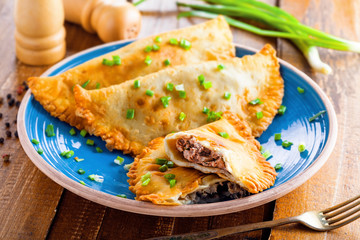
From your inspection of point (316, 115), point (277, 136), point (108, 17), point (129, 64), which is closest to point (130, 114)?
point (129, 64)

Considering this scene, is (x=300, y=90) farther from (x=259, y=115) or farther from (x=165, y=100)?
(x=165, y=100)

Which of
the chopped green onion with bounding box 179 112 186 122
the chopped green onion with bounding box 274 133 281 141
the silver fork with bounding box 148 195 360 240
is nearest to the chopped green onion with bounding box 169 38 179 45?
the chopped green onion with bounding box 179 112 186 122

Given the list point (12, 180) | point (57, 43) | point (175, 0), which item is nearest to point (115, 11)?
point (57, 43)

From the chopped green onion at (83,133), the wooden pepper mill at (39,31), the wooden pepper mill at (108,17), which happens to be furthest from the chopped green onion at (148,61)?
the wooden pepper mill at (39,31)

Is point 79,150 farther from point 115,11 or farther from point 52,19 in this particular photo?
point 115,11

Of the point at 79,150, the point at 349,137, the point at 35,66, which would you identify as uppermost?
the point at 349,137

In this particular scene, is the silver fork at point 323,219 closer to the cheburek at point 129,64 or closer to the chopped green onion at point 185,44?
the cheburek at point 129,64

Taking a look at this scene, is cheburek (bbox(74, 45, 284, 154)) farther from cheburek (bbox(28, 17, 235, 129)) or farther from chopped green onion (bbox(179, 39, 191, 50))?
chopped green onion (bbox(179, 39, 191, 50))
